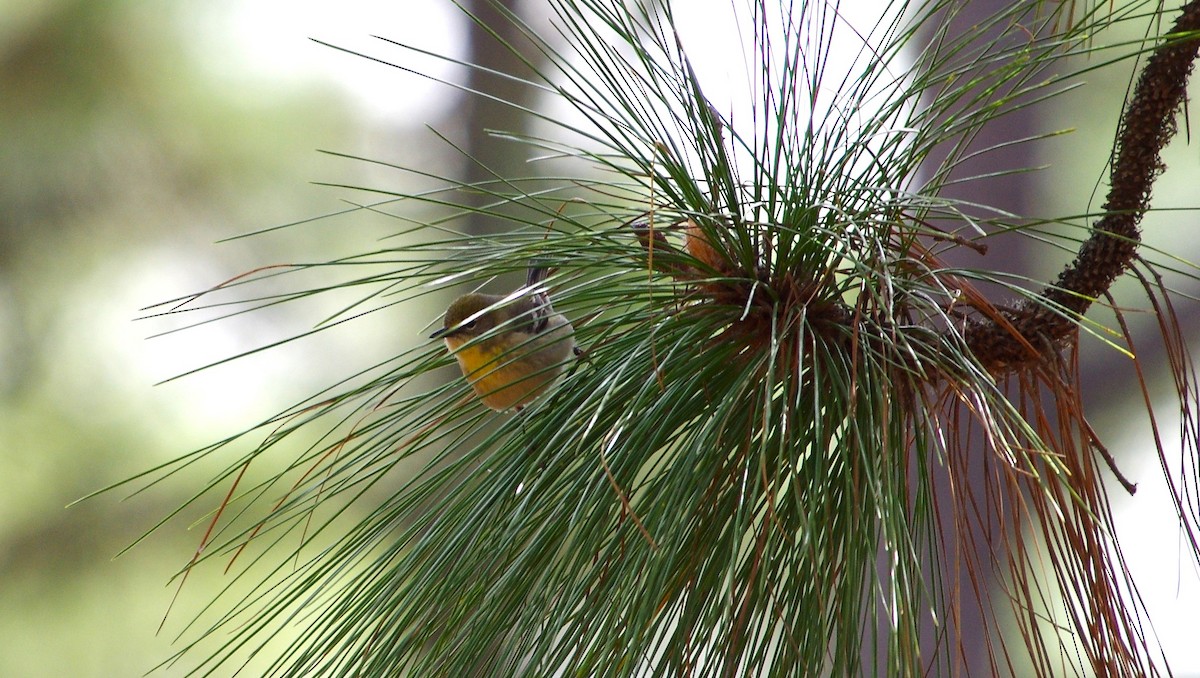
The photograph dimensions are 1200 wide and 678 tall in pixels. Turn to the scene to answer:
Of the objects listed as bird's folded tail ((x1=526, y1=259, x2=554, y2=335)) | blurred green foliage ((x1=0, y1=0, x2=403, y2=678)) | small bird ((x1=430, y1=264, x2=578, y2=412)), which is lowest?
blurred green foliage ((x1=0, y1=0, x2=403, y2=678))

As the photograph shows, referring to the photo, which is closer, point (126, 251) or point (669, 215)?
point (669, 215)

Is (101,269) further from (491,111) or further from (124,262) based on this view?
(491,111)

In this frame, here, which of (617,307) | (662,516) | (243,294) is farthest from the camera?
(243,294)

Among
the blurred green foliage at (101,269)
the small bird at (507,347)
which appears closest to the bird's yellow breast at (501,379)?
the small bird at (507,347)

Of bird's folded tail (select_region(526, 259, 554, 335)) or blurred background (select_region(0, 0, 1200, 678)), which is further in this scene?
blurred background (select_region(0, 0, 1200, 678))

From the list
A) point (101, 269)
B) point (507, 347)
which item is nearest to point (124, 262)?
point (101, 269)

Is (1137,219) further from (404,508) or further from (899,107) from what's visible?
(404,508)

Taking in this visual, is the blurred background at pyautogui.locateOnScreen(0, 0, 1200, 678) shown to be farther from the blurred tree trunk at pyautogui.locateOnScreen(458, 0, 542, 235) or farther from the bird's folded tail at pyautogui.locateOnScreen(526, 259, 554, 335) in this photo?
the bird's folded tail at pyautogui.locateOnScreen(526, 259, 554, 335)

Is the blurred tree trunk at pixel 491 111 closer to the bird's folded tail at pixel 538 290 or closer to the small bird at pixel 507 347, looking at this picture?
the small bird at pixel 507 347

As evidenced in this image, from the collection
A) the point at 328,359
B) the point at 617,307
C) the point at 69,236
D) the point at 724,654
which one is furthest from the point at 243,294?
the point at 724,654

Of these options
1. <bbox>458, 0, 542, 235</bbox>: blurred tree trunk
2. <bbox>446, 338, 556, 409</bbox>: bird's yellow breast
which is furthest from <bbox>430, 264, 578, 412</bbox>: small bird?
<bbox>458, 0, 542, 235</bbox>: blurred tree trunk

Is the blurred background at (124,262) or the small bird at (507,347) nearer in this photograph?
the small bird at (507,347)
